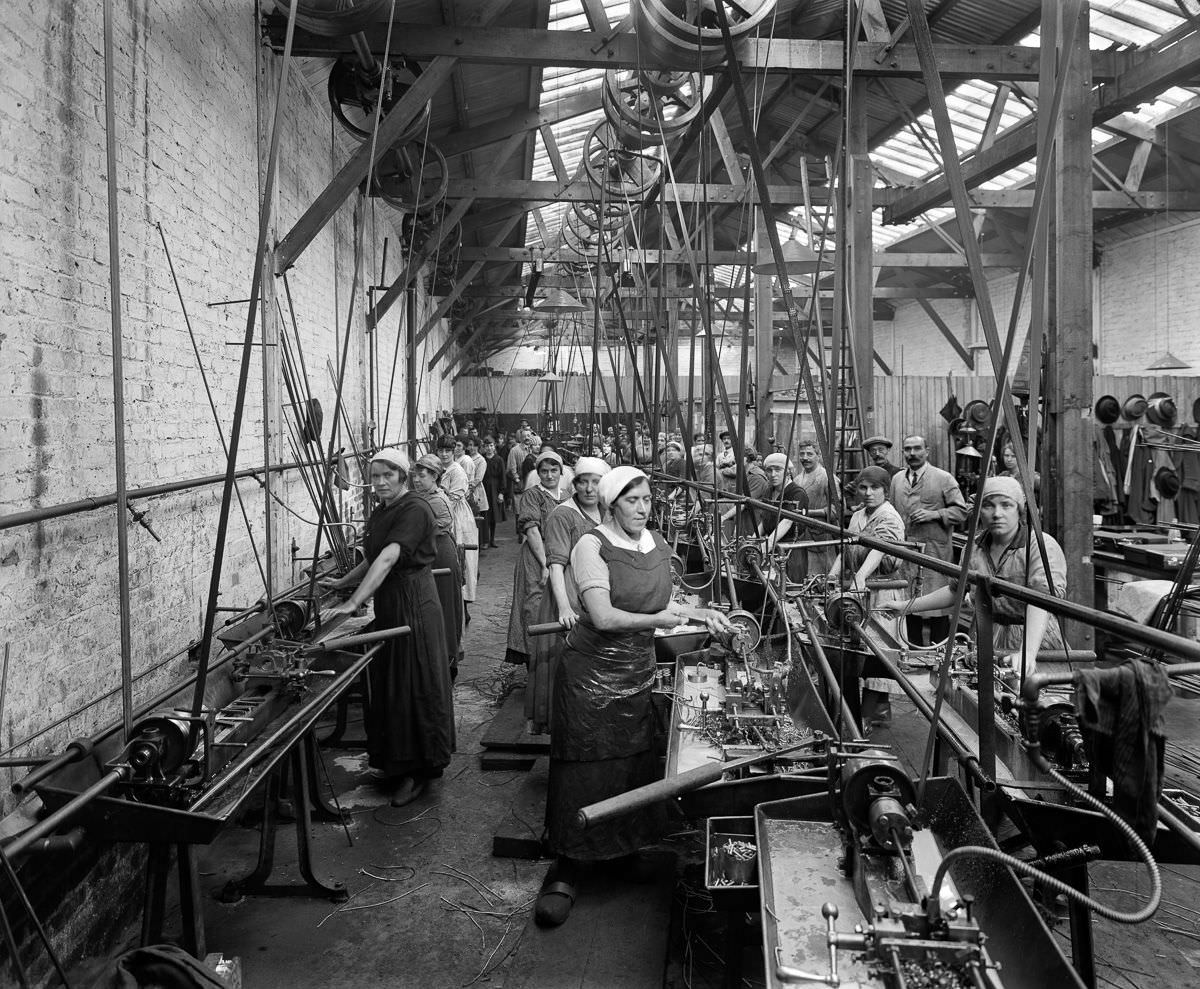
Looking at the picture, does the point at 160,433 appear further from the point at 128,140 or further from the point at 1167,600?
the point at 1167,600

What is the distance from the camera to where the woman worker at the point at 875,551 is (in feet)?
14.7

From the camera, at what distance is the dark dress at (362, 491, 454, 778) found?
397 cm

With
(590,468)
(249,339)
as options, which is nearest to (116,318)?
(249,339)

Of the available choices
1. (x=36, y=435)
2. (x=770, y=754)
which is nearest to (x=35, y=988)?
(x=36, y=435)

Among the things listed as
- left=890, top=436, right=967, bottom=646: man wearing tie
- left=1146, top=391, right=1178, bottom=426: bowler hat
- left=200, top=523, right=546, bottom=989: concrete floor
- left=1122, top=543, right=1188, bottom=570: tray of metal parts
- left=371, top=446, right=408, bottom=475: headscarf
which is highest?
left=1146, top=391, right=1178, bottom=426: bowler hat

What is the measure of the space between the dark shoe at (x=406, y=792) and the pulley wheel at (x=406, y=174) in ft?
16.1

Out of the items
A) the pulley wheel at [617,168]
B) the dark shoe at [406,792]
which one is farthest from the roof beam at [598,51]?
the dark shoe at [406,792]

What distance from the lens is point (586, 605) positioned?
10.2 ft

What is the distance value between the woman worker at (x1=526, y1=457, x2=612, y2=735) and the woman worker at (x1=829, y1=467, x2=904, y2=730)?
128 centimetres

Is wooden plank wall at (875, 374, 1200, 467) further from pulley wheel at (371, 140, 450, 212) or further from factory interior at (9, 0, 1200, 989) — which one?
pulley wheel at (371, 140, 450, 212)

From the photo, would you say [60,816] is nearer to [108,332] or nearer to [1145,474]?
[108,332]

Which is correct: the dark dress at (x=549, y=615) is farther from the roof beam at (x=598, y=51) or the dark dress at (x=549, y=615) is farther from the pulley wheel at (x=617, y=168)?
the pulley wheel at (x=617, y=168)

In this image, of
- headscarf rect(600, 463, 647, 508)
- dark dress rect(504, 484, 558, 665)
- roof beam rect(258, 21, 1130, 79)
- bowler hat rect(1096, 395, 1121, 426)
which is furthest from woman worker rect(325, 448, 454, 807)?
bowler hat rect(1096, 395, 1121, 426)

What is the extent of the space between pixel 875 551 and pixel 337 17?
13.6 feet
